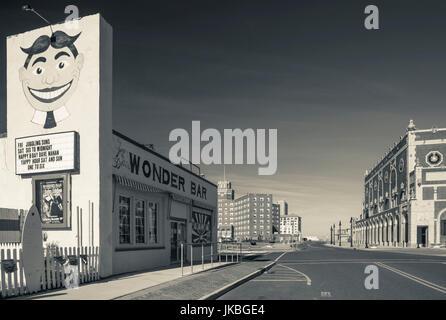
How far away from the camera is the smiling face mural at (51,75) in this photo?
52.3 ft

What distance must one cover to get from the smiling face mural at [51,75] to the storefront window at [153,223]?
6.88 metres

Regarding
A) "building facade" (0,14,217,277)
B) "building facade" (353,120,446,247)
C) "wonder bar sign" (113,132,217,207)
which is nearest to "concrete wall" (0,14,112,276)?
"building facade" (0,14,217,277)

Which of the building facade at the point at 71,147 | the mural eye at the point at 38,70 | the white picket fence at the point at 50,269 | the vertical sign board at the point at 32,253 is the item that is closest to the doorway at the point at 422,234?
the building facade at the point at 71,147

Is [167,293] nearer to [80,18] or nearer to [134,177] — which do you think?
[134,177]

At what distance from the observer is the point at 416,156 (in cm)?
7594

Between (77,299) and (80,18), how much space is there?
10840mm

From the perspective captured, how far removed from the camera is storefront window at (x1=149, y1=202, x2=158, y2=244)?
20484 millimetres

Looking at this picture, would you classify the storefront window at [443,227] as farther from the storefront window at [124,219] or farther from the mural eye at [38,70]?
the mural eye at [38,70]

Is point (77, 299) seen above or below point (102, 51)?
below

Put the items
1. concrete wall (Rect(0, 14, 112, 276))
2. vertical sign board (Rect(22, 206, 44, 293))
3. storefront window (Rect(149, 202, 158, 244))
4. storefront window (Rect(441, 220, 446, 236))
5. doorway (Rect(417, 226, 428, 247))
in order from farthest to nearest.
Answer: doorway (Rect(417, 226, 428, 247)) → storefront window (Rect(441, 220, 446, 236)) → storefront window (Rect(149, 202, 158, 244)) → concrete wall (Rect(0, 14, 112, 276)) → vertical sign board (Rect(22, 206, 44, 293))

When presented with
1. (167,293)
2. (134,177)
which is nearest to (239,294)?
(167,293)

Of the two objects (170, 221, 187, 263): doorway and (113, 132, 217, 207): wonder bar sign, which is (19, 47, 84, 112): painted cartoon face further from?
(170, 221, 187, 263): doorway

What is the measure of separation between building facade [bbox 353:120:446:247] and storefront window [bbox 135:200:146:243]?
2514 inches

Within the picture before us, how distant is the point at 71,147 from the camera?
50.2 feet
